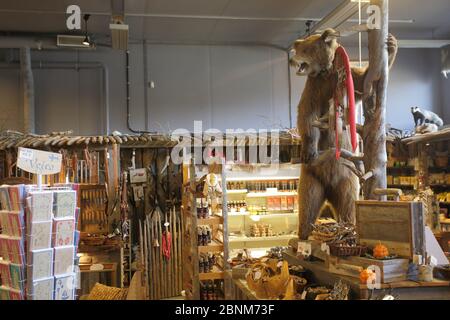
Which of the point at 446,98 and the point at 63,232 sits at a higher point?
the point at 446,98

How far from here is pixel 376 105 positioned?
3578 mm

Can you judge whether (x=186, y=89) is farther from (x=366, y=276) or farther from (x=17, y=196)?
(x=366, y=276)

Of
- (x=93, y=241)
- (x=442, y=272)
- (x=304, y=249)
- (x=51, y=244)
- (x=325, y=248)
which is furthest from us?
(x=93, y=241)

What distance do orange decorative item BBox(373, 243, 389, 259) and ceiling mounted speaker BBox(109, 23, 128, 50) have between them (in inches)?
184

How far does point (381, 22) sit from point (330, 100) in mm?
715

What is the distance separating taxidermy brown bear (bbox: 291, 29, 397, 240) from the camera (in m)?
3.68

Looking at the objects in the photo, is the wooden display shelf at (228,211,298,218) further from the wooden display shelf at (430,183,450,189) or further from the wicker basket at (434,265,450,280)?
the wicker basket at (434,265,450,280)

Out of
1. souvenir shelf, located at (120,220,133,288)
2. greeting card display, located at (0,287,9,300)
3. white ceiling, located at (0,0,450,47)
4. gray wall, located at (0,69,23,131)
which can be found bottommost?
souvenir shelf, located at (120,220,133,288)

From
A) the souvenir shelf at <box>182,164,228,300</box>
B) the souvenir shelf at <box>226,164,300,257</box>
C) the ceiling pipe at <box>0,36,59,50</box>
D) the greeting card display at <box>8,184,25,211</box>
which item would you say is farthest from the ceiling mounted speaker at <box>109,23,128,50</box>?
the greeting card display at <box>8,184,25,211</box>

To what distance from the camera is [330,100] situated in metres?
3.77

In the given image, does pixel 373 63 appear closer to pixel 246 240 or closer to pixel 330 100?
pixel 330 100

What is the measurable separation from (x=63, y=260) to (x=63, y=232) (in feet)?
0.75

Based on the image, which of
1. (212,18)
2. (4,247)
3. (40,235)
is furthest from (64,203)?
(212,18)

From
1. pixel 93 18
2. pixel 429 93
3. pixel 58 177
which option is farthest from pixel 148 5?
pixel 429 93
